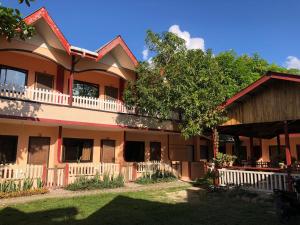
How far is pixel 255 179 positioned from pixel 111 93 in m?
11.5

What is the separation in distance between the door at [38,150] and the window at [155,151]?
8414 mm

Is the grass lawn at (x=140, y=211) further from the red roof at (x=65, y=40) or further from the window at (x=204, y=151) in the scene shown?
the window at (x=204, y=151)

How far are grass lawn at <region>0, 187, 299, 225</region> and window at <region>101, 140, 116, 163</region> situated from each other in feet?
20.3

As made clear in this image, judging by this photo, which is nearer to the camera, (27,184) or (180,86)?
(27,184)

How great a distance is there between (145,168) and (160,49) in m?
7.80

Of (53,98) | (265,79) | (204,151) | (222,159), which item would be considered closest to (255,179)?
(222,159)

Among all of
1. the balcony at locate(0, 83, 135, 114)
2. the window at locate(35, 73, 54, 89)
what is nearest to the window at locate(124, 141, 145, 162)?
the balcony at locate(0, 83, 135, 114)

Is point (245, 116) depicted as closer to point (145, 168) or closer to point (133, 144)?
point (145, 168)

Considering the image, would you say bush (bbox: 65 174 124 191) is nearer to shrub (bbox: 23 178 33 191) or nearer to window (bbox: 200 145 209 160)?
shrub (bbox: 23 178 33 191)

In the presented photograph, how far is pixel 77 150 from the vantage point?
704 inches

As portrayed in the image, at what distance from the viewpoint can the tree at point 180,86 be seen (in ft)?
51.3

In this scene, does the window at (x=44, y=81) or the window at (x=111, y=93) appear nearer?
the window at (x=44, y=81)

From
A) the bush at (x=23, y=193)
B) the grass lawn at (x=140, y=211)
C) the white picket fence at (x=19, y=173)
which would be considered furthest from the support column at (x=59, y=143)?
the grass lawn at (x=140, y=211)

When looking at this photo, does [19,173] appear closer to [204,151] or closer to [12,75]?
[12,75]
